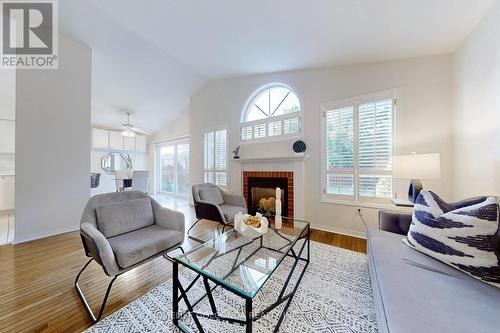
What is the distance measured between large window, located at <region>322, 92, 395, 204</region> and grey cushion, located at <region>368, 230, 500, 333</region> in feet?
4.97

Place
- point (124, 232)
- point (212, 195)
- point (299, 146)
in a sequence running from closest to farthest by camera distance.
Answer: point (124, 232) → point (212, 195) → point (299, 146)

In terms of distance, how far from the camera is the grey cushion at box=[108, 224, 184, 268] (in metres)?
1.43

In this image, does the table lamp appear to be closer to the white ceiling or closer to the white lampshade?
the white lampshade

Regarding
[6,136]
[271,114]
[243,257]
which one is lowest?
[243,257]

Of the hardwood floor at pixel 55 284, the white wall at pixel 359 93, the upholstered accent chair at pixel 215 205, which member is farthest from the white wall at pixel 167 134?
the hardwood floor at pixel 55 284

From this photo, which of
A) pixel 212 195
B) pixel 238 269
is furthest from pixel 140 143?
pixel 238 269

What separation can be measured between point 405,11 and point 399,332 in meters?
2.62

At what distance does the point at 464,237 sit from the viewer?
1156 millimetres

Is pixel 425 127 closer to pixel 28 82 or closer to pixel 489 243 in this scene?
pixel 489 243

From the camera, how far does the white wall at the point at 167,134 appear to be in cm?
598

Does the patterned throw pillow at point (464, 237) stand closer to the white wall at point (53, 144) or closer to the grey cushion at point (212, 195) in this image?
Answer: the grey cushion at point (212, 195)

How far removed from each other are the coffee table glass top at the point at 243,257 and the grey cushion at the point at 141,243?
43 cm

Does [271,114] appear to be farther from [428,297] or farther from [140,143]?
[140,143]

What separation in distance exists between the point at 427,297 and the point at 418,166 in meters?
1.46
